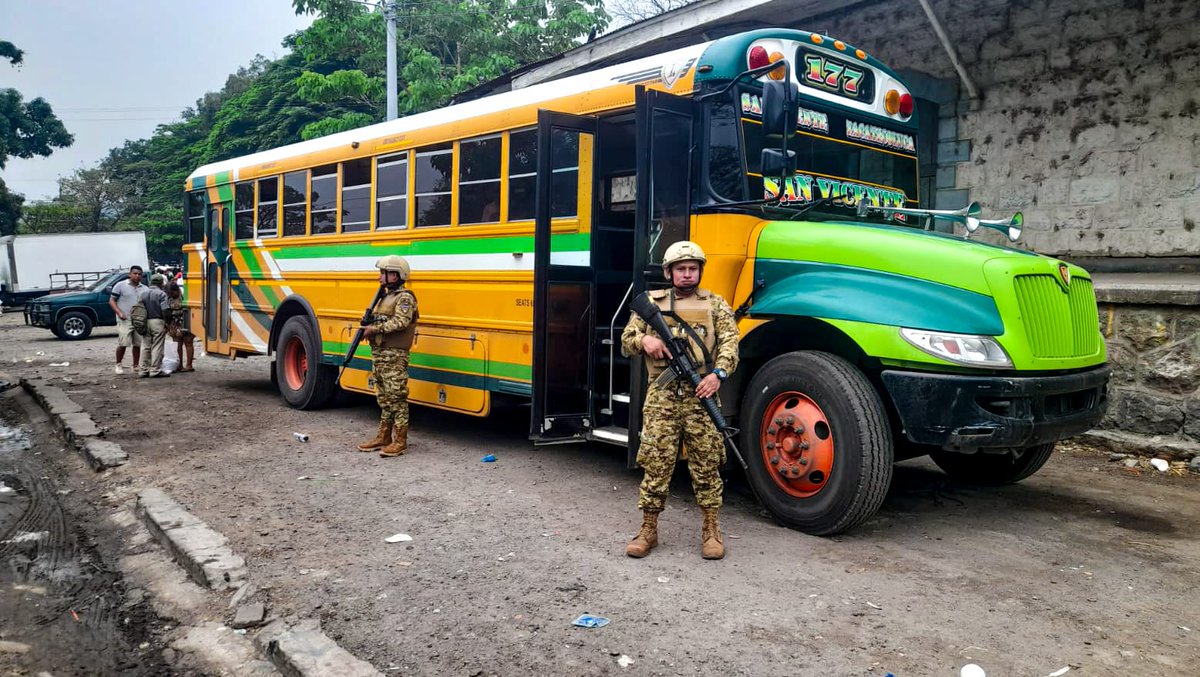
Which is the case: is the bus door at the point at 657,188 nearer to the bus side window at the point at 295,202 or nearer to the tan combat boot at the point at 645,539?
the tan combat boot at the point at 645,539

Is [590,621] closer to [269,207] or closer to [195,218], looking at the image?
[269,207]

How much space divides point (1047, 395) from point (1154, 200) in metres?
4.76

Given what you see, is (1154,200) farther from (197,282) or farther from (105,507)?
(197,282)

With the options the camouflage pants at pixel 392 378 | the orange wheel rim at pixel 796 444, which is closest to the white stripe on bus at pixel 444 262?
the camouflage pants at pixel 392 378

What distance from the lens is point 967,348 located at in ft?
15.4

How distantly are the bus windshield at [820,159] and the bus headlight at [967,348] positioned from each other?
129 centimetres

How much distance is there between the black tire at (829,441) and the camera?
189 inches

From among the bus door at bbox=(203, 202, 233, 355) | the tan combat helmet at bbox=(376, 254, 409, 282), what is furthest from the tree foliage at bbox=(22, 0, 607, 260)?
the tan combat helmet at bbox=(376, 254, 409, 282)

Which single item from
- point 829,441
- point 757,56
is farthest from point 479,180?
point 829,441

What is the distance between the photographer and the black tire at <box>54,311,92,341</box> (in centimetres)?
2058

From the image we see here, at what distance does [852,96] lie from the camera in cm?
624

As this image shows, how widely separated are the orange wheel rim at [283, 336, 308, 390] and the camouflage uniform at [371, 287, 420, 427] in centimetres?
273

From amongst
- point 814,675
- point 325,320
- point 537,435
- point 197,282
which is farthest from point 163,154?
point 814,675

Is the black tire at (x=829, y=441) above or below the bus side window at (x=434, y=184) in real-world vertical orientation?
below
